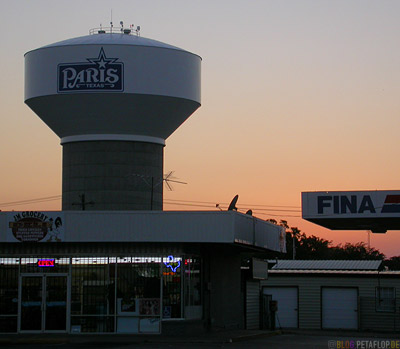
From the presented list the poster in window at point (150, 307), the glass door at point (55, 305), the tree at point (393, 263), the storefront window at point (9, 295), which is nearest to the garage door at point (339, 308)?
the poster in window at point (150, 307)

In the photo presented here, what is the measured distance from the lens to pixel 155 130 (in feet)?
144

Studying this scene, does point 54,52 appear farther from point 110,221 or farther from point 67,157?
point 110,221

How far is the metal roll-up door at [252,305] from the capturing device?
4206cm

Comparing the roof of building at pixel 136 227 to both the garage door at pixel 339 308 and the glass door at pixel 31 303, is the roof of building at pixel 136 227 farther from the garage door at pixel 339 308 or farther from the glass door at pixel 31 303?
the garage door at pixel 339 308

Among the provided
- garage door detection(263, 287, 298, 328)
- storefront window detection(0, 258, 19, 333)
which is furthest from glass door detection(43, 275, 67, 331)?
garage door detection(263, 287, 298, 328)

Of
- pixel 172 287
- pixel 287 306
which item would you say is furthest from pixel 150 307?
pixel 287 306

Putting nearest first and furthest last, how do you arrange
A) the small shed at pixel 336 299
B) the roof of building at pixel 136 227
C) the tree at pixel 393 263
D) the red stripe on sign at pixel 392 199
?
the roof of building at pixel 136 227 < the red stripe on sign at pixel 392 199 < the small shed at pixel 336 299 < the tree at pixel 393 263

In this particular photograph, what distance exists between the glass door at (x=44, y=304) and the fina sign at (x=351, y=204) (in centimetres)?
1060

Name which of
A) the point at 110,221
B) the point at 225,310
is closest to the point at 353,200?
the point at 225,310

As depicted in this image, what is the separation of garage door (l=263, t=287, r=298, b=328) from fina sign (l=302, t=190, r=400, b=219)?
603 inches

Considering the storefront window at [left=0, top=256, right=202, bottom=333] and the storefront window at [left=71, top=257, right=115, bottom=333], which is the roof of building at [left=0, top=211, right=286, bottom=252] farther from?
the storefront window at [left=71, top=257, right=115, bottom=333]

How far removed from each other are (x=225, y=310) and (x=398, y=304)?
14.9 metres

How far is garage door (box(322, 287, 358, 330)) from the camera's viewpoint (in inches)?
1948

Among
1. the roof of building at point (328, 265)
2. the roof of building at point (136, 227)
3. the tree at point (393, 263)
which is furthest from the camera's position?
the tree at point (393, 263)
